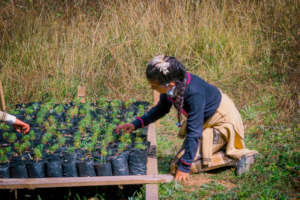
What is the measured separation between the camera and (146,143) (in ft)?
9.52

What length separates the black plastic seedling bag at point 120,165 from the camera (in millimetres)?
2604

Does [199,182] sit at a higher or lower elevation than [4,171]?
lower

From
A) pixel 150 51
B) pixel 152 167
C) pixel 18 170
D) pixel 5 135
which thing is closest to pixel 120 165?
pixel 152 167

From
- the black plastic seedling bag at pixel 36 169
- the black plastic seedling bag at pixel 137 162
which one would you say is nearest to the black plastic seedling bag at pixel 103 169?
the black plastic seedling bag at pixel 137 162

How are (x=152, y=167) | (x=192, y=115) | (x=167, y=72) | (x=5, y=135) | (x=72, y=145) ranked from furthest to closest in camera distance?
(x=5, y=135), (x=72, y=145), (x=152, y=167), (x=192, y=115), (x=167, y=72)

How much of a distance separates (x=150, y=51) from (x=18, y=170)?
123 inches

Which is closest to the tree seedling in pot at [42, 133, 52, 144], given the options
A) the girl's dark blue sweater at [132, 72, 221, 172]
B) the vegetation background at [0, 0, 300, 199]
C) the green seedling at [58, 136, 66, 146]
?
the green seedling at [58, 136, 66, 146]

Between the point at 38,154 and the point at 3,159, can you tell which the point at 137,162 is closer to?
the point at 38,154

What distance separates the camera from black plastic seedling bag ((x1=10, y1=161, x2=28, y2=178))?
2.59 metres

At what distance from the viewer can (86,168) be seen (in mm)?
2600

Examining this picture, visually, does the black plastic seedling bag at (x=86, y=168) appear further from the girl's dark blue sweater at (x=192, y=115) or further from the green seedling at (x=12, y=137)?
the green seedling at (x=12, y=137)

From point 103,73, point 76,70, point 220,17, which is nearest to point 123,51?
point 103,73

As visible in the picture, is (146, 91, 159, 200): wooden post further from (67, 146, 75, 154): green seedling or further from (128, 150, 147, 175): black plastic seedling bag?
(67, 146, 75, 154): green seedling

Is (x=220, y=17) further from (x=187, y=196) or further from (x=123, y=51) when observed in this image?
(x=187, y=196)
